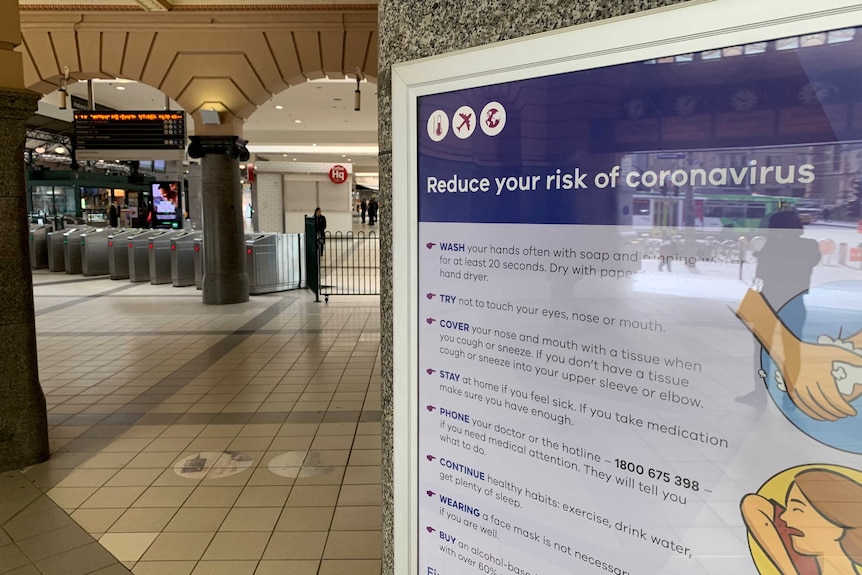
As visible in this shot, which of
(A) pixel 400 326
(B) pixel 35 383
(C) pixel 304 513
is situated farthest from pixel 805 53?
(B) pixel 35 383

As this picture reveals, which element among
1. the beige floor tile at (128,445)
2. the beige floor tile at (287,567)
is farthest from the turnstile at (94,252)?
the beige floor tile at (287,567)

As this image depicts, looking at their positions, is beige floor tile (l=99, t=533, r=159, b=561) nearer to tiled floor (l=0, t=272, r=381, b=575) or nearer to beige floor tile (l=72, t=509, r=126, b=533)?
tiled floor (l=0, t=272, r=381, b=575)

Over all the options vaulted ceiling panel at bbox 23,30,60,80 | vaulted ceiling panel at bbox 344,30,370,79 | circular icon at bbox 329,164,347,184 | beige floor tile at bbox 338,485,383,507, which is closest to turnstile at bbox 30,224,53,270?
vaulted ceiling panel at bbox 23,30,60,80

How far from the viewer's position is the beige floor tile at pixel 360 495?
340 centimetres

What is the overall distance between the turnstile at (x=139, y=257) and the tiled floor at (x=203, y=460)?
6.22 metres

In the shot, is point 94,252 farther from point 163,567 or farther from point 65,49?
point 163,567

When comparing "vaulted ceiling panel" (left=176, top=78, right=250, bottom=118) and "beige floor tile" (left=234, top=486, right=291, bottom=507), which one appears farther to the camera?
"vaulted ceiling panel" (left=176, top=78, right=250, bottom=118)

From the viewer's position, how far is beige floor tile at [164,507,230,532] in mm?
3146

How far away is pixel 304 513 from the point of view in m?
3.29

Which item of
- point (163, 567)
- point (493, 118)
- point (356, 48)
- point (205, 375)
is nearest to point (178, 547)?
point (163, 567)

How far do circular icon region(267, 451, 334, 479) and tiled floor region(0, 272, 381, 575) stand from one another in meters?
Answer: 0.01

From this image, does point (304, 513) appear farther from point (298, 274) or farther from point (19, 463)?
point (298, 274)

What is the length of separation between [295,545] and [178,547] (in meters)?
0.58

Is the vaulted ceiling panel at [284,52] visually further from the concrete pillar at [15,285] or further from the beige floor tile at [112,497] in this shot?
the beige floor tile at [112,497]
